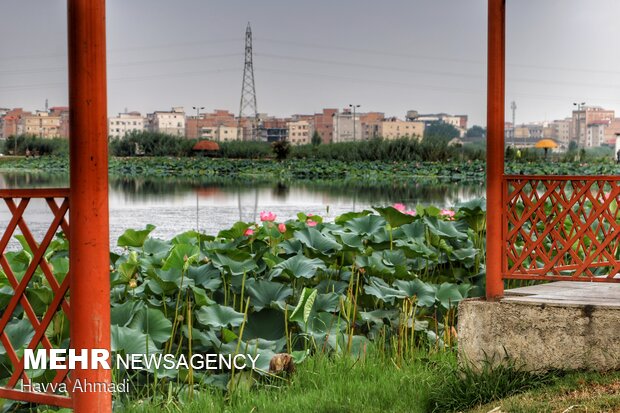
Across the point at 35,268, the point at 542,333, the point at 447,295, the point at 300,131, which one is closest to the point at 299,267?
the point at 447,295

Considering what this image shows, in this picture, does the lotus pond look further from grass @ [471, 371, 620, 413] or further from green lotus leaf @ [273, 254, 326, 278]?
grass @ [471, 371, 620, 413]

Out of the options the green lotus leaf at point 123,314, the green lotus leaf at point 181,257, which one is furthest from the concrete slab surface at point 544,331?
the green lotus leaf at point 123,314

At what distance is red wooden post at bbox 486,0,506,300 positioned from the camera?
3.89 meters

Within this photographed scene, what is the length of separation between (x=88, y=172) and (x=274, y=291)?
1.95 meters

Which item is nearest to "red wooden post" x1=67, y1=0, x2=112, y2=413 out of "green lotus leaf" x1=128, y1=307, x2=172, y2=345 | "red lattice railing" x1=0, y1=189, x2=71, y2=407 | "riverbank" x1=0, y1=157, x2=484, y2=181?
"red lattice railing" x1=0, y1=189, x2=71, y2=407

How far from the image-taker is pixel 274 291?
4.49 meters

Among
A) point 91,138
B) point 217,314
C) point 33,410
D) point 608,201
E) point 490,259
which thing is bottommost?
point 33,410

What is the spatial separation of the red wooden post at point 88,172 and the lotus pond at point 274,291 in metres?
0.89

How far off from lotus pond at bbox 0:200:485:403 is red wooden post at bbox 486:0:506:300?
624mm

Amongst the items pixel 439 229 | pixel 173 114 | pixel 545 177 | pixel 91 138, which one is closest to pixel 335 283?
pixel 439 229

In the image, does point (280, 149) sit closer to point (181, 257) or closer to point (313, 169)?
point (313, 169)

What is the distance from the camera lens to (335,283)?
5.05 meters

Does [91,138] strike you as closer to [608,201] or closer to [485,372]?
[485,372]

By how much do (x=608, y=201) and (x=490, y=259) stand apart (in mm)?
601
